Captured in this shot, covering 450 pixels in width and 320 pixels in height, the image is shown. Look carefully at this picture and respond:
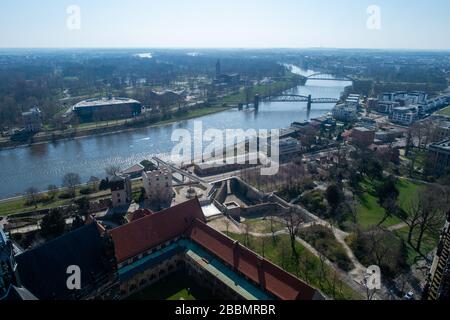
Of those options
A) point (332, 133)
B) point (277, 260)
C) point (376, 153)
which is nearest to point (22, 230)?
point (277, 260)

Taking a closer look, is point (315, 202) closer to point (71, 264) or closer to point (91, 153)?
point (71, 264)

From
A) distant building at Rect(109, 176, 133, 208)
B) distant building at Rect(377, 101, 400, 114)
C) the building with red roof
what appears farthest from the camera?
distant building at Rect(377, 101, 400, 114)

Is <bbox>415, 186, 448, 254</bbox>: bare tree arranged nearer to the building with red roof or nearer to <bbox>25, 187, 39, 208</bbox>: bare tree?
the building with red roof

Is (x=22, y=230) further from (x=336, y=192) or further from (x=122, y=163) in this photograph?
(x=336, y=192)

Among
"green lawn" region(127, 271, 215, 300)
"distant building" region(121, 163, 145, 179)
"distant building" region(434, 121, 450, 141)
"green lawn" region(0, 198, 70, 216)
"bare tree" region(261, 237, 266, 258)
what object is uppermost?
"distant building" region(434, 121, 450, 141)

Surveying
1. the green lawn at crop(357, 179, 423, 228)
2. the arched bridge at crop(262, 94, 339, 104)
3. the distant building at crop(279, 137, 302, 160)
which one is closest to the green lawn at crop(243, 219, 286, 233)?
the green lawn at crop(357, 179, 423, 228)

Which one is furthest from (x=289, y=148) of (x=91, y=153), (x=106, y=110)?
(x=106, y=110)
